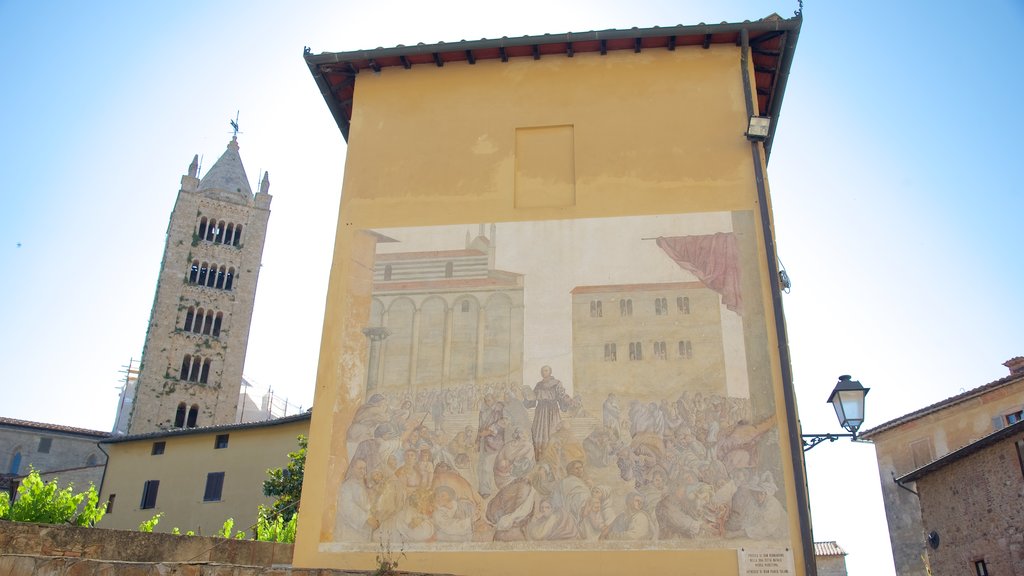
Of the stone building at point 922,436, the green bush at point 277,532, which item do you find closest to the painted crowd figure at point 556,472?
the green bush at point 277,532

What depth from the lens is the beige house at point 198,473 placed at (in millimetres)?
31438

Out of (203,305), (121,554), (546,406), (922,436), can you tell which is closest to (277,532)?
(121,554)

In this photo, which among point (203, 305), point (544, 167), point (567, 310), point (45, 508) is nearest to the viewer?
point (567, 310)

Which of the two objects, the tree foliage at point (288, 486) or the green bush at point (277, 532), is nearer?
the green bush at point (277, 532)

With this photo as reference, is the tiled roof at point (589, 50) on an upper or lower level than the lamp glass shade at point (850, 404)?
upper

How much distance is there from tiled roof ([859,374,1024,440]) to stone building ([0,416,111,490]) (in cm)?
4221

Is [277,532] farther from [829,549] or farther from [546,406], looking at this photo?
[829,549]

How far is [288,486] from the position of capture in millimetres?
27062

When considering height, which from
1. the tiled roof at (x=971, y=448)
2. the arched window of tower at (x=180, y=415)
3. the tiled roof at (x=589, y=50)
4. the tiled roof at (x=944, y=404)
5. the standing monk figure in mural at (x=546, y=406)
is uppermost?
the arched window of tower at (x=180, y=415)

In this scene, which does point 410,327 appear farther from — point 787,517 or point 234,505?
point 234,505

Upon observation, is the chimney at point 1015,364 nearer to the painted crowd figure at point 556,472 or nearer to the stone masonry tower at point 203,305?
the painted crowd figure at point 556,472

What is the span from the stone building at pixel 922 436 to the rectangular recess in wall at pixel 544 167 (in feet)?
47.9

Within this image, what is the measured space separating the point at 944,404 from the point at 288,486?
19463mm

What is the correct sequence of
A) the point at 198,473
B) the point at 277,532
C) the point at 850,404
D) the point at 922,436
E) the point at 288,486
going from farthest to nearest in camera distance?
the point at 198,473, the point at 288,486, the point at 922,436, the point at 277,532, the point at 850,404
